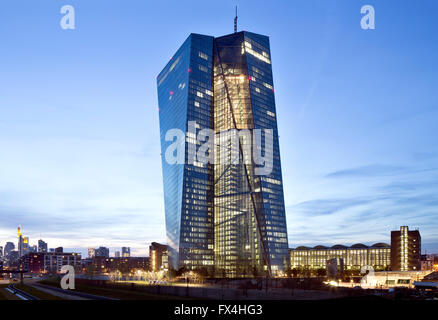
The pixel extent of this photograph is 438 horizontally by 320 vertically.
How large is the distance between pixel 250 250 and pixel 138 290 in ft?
321

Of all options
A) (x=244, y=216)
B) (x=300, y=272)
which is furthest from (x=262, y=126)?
(x=300, y=272)

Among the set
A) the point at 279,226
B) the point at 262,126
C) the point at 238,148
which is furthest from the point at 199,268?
the point at 262,126

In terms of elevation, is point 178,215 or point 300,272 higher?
point 178,215

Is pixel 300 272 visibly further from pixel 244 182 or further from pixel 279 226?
pixel 244 182
